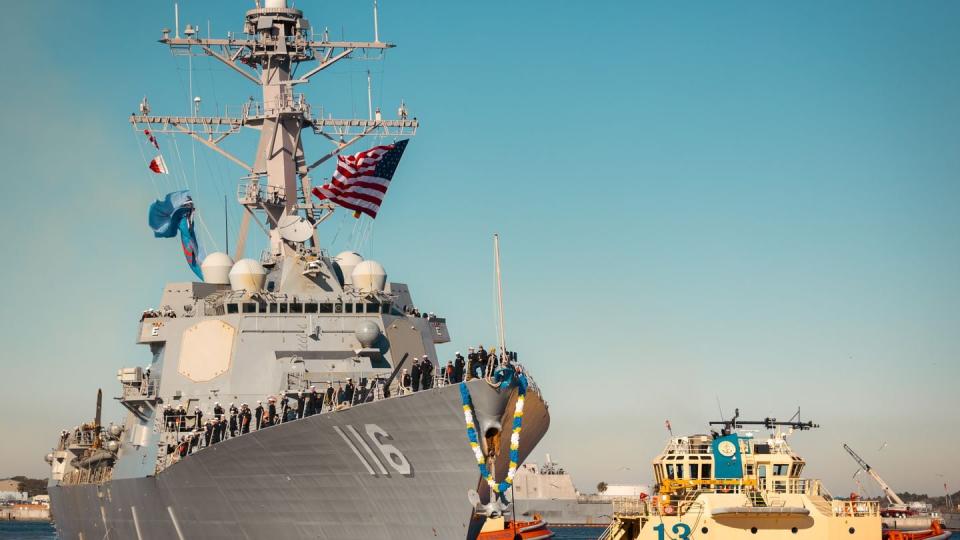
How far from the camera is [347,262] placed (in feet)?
118

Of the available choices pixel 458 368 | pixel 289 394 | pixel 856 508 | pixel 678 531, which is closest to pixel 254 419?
pixel 289 394

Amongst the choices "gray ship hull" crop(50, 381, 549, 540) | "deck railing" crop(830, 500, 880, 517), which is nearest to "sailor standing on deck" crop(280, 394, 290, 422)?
"gray ship hull" crop(50, 381, 549, 540)

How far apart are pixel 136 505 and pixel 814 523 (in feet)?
51.6

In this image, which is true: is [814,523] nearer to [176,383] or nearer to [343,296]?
[343,296]

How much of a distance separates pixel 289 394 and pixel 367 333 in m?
2.34

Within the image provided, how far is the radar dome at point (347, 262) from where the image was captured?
35.6m

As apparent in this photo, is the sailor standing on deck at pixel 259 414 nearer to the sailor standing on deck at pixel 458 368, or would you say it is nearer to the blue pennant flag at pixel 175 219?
the sailor standing on deck at pixel 458 368

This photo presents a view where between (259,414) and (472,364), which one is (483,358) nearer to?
(472,364)

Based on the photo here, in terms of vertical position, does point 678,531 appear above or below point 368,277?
below

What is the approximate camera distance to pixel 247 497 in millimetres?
28031

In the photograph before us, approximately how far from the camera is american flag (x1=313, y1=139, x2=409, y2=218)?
3344 cm

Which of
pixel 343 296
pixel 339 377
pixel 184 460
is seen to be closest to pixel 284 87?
pixel 343 296

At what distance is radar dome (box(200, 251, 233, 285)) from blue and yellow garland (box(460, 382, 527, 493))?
12.5m

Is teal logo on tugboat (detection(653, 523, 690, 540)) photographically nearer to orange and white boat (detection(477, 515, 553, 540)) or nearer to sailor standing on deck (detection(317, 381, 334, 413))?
orange and white boat (detection(477, 515, 553, 540))
